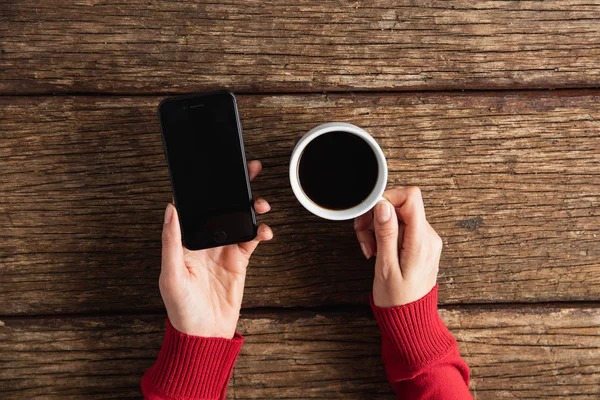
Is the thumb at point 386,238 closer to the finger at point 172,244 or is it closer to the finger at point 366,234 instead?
the finger at point 366,234

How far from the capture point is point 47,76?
817 mm

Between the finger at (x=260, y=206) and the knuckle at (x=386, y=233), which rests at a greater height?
the finger at (x=260, y=206)

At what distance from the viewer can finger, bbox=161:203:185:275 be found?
696 millimetres

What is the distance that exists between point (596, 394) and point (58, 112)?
98cm

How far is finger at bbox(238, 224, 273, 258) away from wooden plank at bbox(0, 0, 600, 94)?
0.22m

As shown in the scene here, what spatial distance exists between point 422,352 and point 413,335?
0.03 meters

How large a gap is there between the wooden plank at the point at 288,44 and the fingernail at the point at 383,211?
0.21 meters

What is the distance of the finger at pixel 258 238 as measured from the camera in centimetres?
76

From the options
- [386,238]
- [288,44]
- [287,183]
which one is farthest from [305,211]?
[288,44]

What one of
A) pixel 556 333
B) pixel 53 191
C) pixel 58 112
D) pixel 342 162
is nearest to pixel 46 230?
pixel 53 191

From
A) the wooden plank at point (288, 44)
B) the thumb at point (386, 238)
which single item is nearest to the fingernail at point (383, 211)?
the thumb at point (386, 238)

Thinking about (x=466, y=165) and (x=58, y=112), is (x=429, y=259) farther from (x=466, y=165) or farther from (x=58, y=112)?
(x=58, y=112)

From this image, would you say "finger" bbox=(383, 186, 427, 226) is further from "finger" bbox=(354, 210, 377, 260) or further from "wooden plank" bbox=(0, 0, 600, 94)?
"wooden plank" bbox=(0, 0, 600, 94)

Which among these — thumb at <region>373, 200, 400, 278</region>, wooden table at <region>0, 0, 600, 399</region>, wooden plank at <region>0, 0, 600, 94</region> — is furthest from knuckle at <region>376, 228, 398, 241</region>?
wooden plank at <region>0, 0, 600, 94</region>
